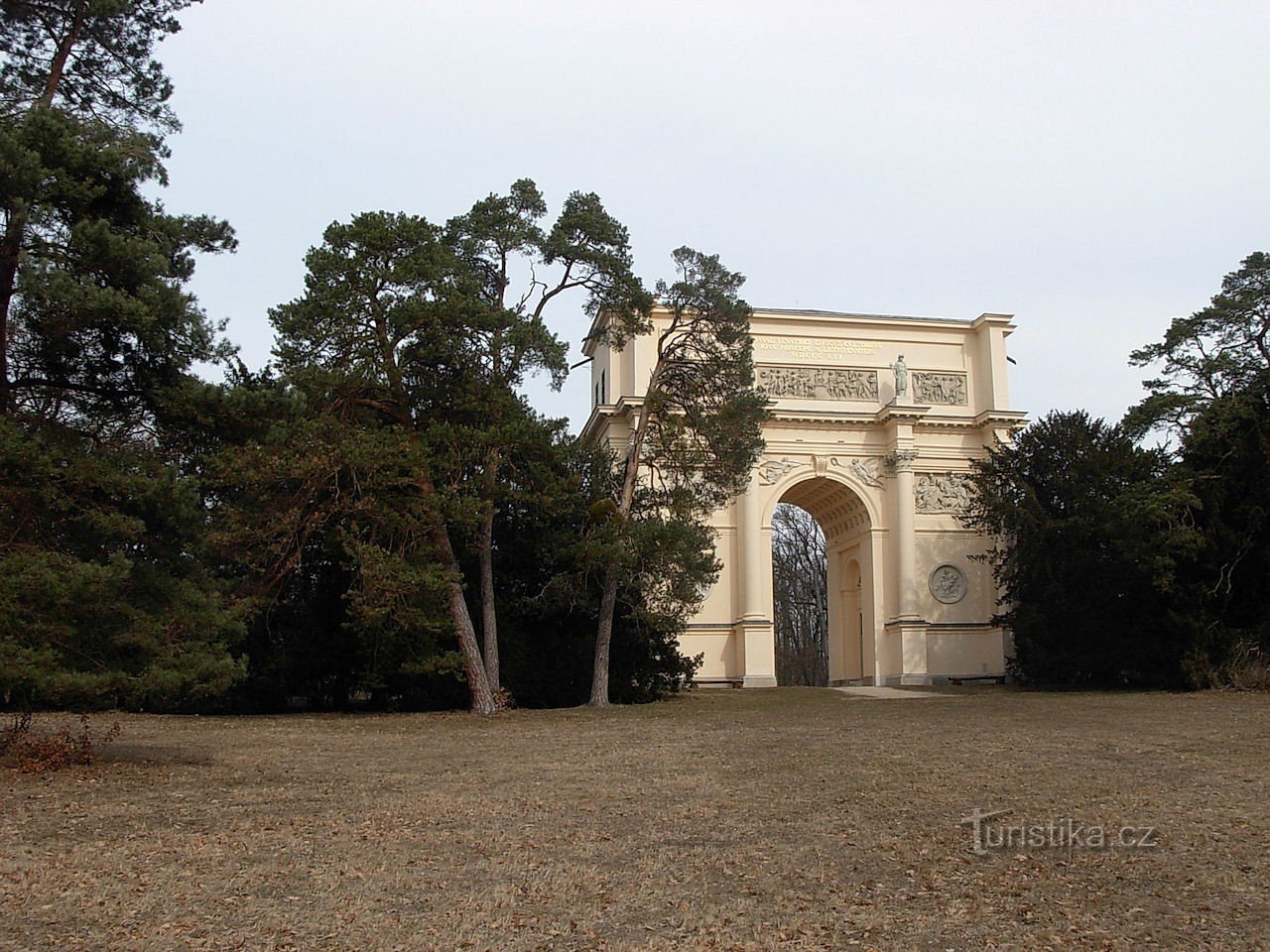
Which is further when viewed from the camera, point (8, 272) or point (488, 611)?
point (488, 611)

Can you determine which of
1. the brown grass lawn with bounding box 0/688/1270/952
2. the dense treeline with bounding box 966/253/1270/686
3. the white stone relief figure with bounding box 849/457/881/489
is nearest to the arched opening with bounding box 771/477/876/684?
the white stone relief figure with bounding box 849/457/881/489

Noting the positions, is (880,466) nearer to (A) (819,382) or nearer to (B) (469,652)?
(A) (819,382)

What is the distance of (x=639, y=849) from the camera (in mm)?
8328

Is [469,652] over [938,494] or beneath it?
beneath

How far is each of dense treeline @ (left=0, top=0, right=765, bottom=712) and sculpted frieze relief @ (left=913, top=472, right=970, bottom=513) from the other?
1284 cm

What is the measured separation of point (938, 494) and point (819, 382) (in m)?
5.69

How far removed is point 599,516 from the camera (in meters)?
25.4

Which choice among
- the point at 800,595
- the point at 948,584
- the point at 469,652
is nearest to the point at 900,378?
the point at 948,584

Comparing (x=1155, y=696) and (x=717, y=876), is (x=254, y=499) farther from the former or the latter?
(x=1155, y=696)

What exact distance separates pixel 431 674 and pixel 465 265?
893 cm

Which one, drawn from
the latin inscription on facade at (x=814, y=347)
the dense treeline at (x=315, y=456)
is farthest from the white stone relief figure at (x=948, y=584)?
the dense treeline at (x=315, y=456)

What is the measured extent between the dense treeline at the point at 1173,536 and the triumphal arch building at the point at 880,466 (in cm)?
699

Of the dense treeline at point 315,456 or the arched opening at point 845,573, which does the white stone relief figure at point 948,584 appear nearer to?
the arched opening at point 845,573

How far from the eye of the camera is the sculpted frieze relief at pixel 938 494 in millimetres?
39094
